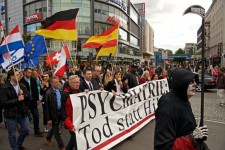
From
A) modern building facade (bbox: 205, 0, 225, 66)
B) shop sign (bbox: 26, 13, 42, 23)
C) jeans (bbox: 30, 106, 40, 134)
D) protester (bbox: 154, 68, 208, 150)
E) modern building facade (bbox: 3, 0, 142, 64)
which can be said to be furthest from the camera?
modern building facade (bbox: 205, 0, 225, 66)

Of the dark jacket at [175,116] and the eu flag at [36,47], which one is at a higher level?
the eu flag at [36,47]

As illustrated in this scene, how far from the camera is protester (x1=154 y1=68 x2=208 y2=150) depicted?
2107 millimetres

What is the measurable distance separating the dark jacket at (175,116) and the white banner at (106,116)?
2.90 meters

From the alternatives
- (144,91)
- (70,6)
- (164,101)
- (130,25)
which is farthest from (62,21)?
(130,25)

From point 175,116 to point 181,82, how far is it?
0.95 feet

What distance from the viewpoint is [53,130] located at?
5.70 m

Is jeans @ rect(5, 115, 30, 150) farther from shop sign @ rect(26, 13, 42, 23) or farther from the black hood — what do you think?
shop sign @ rect(26, 13, 42, 23)

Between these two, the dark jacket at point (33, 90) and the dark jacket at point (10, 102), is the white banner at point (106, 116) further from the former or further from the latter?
the dark jacket at point (33, 90)

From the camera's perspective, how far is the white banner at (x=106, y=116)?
5027mm

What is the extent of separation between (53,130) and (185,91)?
13.4ft

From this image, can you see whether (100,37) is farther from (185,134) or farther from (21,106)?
(185,134)

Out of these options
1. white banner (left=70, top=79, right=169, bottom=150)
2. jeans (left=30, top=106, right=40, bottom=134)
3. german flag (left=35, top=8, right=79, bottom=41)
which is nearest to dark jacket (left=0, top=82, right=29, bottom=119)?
white banner (left=70, top=79, right=169, bottom=150)

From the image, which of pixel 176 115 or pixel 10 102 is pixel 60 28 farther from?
pixel 176 115

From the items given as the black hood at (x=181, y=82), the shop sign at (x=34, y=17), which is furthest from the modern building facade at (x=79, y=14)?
the black hood at (x=181, y=82)
